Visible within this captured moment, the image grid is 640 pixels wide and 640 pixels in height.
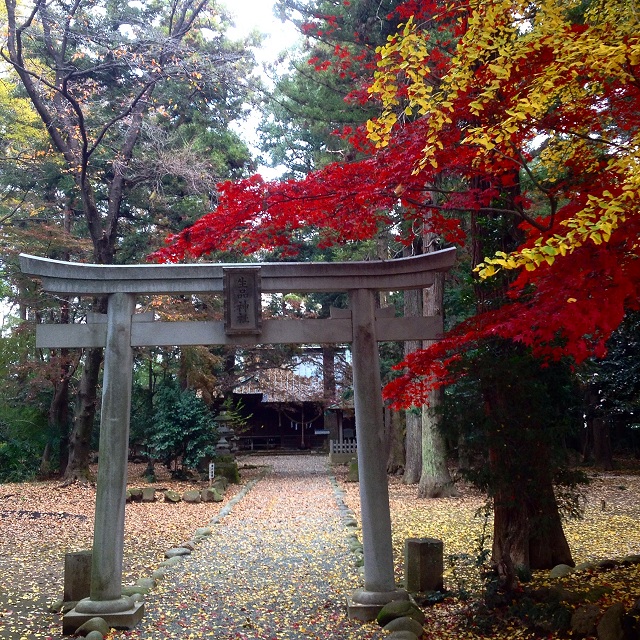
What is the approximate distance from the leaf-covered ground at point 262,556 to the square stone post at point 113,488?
0.28m

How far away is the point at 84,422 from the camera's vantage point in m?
17.4

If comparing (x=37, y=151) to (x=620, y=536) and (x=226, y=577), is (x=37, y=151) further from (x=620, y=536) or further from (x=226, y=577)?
(x=620, y=536)

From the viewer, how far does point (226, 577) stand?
321 inches

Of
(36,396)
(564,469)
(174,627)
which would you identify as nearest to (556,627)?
(564,469)

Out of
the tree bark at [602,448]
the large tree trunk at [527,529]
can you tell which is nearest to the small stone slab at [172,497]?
the large tree trunk at [527,529]

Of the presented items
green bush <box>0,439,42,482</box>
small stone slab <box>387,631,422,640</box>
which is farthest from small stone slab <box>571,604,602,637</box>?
green bush <box>0,439,42,482</box>

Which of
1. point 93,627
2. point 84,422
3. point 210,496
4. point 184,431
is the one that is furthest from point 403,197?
point 184,431

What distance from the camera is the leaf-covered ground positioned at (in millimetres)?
6148

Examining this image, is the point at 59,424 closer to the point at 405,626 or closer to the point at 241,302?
the point at 241,302

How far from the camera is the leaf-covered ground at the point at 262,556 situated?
6.15 metres

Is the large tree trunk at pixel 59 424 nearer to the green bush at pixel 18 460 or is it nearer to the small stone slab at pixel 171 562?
the green bush at pixel 18 460

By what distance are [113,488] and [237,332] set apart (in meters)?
1.91

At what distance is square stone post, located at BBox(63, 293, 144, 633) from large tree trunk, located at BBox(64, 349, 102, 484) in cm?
1124

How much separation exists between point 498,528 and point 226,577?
3.44 metres
